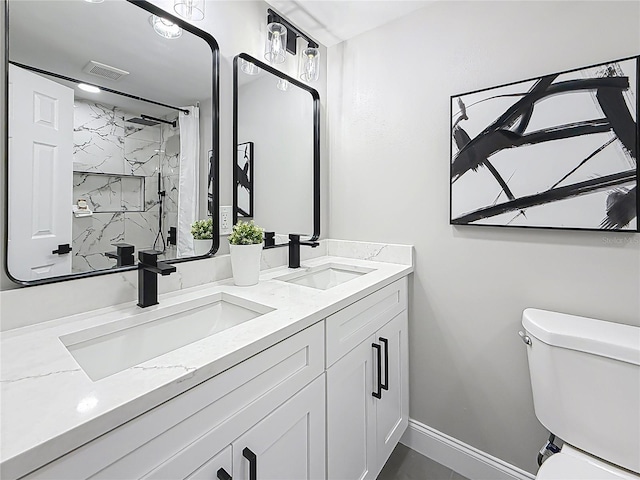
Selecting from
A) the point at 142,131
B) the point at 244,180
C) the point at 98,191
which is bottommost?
the point at 98,191

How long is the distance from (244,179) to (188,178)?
286mm

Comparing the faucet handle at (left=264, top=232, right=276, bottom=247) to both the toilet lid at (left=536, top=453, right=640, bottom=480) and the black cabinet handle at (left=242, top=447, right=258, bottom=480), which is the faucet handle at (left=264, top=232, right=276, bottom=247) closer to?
the black cabinet handle at (left=242, top=447, right=258, bottom=480)

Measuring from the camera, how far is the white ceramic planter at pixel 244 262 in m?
1.31

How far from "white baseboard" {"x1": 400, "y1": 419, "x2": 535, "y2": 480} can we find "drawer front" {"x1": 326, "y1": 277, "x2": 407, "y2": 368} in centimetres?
68

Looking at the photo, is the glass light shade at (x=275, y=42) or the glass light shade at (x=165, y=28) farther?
the glass light shade at (x=275, y=42)

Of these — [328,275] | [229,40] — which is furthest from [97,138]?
[328,275]

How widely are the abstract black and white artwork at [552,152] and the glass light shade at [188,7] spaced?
113 cm

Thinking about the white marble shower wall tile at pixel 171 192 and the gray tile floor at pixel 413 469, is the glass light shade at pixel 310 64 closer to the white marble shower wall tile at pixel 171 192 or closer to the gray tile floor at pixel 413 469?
the white marble shower wall tile at pixel 171 192

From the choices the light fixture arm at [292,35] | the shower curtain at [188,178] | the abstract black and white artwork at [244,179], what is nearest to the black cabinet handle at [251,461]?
the shower curtain at [188,178]

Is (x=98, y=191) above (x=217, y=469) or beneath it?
above

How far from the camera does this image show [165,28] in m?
1.20

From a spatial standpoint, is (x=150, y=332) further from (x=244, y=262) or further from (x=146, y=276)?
(x=244, y=262)

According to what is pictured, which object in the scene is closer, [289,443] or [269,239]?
[289,443]

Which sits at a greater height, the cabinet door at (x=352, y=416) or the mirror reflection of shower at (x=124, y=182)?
the mirror reflection of shower at (x=124, y=182)
